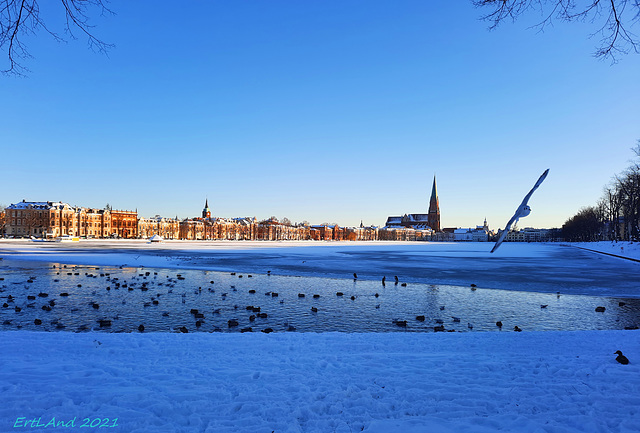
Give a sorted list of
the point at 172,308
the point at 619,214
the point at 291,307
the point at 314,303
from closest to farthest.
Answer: the point at 172,308
the point at 291,307
the point at 314,303
the point at 619,214

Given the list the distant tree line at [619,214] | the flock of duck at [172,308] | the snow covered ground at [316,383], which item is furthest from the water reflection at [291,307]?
the distant tree line at [619,214]

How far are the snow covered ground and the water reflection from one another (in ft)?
9.99

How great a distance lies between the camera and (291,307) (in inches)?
650

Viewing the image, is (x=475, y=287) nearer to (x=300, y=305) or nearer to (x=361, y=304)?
(x=361, y=304)

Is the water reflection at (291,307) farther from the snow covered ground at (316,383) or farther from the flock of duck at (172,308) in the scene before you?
the snow covered ground at (316,383)

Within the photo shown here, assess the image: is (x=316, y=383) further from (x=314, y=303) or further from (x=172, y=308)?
(x=172, y=308)

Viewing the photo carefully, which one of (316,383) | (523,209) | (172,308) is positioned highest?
(523,209)

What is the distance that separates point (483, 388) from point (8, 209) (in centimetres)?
18379

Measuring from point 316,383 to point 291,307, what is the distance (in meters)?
9.58

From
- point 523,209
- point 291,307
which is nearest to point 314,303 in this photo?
point 291,307

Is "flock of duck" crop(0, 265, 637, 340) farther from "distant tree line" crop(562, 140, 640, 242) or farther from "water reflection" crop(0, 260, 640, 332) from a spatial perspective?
"distant tree line" crop(562, 140, 640, 242)

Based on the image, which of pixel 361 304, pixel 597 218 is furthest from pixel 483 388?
pixel 597 218

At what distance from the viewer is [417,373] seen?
756 cm

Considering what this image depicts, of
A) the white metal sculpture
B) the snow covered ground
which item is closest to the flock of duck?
the snow covered ground
